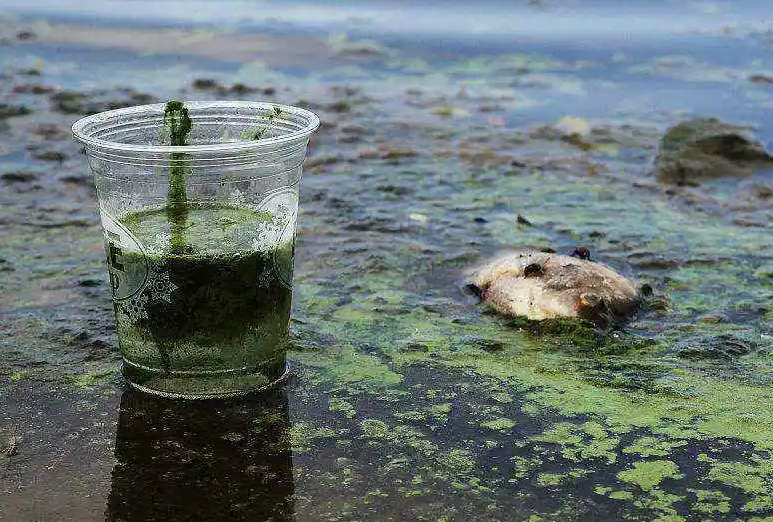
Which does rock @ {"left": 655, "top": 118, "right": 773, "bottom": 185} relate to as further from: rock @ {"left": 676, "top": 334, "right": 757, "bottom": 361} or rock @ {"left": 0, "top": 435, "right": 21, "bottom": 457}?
rock @ {"left": 0, "top": 435, "right": 21, "bottom": 457}

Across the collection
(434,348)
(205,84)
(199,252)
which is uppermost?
(199,252)

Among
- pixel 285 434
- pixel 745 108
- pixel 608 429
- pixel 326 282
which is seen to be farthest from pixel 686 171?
pixel 285 434

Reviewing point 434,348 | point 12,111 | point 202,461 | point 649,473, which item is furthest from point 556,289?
point 12,111

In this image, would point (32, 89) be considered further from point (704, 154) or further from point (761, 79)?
point (761, 79)

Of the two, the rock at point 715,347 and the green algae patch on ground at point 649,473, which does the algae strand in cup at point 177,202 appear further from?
the rock at point 715,347

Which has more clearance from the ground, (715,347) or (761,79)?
(761,79)

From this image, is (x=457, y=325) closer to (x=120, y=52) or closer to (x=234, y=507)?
(x=234, y=507)
